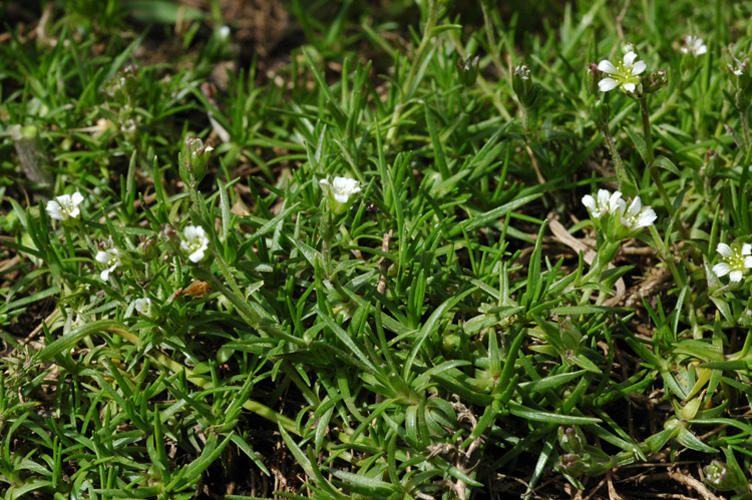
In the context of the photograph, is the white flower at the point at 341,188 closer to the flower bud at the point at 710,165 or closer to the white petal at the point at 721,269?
the white petal at the point at 721,269

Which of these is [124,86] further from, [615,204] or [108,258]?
[615,204]

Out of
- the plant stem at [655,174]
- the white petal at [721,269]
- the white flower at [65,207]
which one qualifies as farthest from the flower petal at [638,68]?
the white flower at [65,207]

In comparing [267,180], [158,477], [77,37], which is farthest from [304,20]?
[158,477]

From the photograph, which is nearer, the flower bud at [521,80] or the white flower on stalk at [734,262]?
the white flower on stalk at [734,262]

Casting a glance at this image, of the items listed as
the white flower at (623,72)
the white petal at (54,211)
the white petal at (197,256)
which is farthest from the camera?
the white petal at (54,211)

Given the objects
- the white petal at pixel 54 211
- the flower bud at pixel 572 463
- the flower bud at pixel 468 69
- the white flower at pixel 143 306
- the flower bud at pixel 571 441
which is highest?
the flower bud at pixel 468 69

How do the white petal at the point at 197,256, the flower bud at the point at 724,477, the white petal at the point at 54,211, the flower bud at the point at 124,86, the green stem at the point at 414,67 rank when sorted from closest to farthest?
the white petal at the point at 197,256 < the flower bud at the point at 724,477 < the white petal at the point at 54,211 < the green stem at the point at 414,67 < the flower bud at the point at 124,86

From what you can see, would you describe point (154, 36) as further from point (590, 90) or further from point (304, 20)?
point (590, 90)

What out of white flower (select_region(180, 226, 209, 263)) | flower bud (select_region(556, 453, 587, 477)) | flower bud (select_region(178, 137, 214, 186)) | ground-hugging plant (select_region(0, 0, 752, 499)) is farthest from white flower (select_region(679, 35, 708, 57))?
white flower (select_region(180, 226, 209, 263))
